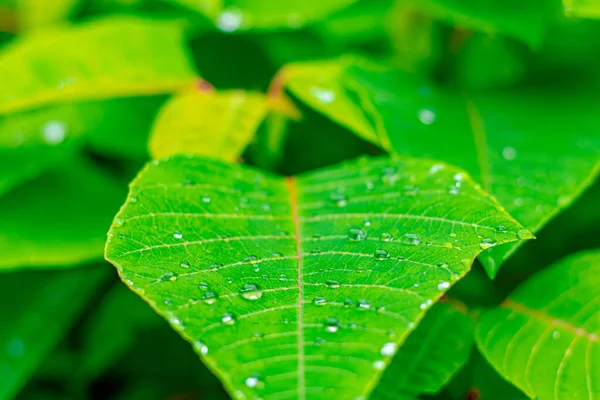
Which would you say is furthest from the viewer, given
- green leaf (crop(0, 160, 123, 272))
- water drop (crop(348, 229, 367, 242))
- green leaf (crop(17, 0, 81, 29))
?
green leaf (crop(17, 0, 81, 29))

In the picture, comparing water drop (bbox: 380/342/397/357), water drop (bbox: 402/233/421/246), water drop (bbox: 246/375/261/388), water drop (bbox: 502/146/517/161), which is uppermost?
water drop (bbox: 502/146/517/161)

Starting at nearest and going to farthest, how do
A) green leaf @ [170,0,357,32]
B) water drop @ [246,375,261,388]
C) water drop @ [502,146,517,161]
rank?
water drop @ [246,375,261,388]
water drop @ [502,146,517,161]
green leaf @ [170,0,357,32]

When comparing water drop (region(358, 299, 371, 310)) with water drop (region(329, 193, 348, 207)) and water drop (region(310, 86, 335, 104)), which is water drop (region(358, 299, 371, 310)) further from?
water drop (region(310, 86, 335, 104))

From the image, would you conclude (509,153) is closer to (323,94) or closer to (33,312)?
(323,94)

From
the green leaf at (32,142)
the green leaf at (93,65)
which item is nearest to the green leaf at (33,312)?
the green leaf at (32,142)

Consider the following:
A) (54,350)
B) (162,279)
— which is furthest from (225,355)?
(54,350)

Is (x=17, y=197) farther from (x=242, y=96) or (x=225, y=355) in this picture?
(x=225, y=355)

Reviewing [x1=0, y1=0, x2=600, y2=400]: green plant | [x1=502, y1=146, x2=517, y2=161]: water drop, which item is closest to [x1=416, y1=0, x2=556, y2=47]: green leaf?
[x1=0, y1=0, x2=600, y2=400]: green plant
